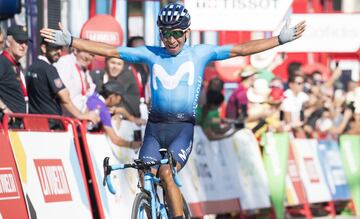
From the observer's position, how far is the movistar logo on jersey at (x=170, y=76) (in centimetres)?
1097

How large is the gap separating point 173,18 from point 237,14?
11.4 feet

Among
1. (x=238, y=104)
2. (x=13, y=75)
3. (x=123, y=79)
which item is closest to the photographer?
(x=13, y=75)

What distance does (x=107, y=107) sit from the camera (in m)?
14.1

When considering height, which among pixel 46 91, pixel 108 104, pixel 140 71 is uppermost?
pixel 46 91

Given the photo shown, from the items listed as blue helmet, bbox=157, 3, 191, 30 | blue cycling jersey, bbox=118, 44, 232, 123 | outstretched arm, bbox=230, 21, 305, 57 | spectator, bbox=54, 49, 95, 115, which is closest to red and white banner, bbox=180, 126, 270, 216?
spectator, bbox=54, 49, 95, 115

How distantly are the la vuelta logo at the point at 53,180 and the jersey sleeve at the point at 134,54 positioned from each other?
1431 millimetres

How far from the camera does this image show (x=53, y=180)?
1175cm

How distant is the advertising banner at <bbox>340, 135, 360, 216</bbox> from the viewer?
20.6 meters

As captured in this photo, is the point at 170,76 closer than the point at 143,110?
Yes

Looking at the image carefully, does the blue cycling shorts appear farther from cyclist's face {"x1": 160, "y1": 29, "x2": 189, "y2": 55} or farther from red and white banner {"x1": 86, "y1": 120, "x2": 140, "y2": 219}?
red and white banner {"x1": 86, "y1": 120, "x2": 140, "y2": 219}

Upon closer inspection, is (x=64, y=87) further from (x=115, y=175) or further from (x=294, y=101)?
(x=294, y=101)

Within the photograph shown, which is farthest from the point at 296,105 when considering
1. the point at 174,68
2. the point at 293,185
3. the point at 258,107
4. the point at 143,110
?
the point at 174,68

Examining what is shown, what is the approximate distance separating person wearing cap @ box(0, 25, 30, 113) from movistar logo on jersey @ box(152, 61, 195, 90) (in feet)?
5.46

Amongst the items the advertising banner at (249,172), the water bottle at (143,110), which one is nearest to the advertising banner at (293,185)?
the advertising banner at (249,172)
